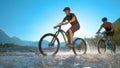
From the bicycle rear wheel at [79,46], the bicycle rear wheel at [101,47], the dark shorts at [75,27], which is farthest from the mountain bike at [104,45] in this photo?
the dark shorts at [75,27]

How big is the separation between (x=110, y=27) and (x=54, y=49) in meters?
5.51

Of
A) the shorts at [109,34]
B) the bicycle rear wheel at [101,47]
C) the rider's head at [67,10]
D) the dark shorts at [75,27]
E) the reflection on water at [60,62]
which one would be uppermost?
the rider's head at [67,10]

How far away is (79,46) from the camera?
13758 millimetres

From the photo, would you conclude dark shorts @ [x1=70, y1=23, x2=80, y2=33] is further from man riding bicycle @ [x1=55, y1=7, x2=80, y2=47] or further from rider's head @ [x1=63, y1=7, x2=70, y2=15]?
rider's head @ [x1=63, y1=7, x2=70, y2=15]

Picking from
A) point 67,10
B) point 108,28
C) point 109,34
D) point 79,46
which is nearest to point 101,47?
point 109,34

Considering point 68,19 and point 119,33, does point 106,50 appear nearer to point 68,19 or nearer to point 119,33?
point 68,19

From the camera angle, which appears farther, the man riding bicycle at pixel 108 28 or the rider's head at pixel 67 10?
the man riding bicycle at pixel 108 28

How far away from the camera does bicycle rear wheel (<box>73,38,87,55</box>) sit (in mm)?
13344

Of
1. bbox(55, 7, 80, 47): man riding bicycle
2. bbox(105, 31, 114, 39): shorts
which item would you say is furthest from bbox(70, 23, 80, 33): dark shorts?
bbox(105, 31, 114, 39): shorts

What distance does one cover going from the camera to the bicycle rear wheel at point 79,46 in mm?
13344

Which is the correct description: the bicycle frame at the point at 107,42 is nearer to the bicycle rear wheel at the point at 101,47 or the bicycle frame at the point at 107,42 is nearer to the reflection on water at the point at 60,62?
the bicycle rear wheel at the point at 101,47

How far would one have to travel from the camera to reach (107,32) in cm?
1561

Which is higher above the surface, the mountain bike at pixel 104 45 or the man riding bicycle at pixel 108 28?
the man riding bicycle at pixel 108 28

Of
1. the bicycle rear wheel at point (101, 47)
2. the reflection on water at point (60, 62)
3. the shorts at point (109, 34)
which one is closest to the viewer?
the reflection on water at point (60, 62)
